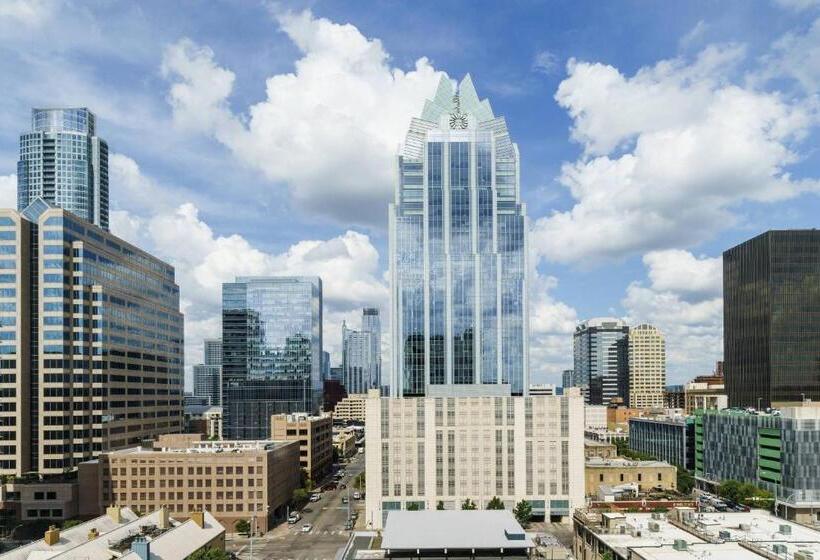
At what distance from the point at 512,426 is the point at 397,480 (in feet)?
106

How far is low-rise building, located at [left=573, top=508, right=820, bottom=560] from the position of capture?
280ft

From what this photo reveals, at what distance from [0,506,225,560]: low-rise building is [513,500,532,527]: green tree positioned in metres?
70.2

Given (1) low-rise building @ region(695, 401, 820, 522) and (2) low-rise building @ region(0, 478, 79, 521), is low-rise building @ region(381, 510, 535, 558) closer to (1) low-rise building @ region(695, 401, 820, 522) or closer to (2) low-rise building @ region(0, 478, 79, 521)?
(2) low-rise building @ region(0, 478, 79, 521)

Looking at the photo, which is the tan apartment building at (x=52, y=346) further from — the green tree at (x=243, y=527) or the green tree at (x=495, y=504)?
the green tree at (x=495, y=504)

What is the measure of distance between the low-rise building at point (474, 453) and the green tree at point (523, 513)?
1073 centimetres

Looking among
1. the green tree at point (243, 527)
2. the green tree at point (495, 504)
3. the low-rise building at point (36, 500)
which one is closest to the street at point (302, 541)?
the green tree at point (243, 527)

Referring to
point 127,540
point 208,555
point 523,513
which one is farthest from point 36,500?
point 523,513

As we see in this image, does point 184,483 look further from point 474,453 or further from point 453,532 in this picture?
point 453,532

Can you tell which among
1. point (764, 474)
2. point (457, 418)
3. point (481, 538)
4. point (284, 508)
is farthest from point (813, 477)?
point (284, 508)

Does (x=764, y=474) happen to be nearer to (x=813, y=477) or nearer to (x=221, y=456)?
(x=813, y=477)

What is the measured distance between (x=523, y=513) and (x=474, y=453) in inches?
822

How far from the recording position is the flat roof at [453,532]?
85.4 metres

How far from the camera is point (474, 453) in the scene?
172 m

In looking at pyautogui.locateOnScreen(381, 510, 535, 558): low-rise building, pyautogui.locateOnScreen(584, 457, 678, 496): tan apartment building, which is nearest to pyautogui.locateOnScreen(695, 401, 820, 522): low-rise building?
pyautogui.locateOnScreen(584, 457, 678, 496): tan apartment building
